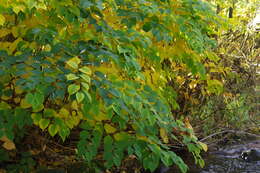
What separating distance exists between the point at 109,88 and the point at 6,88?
70 centimetres

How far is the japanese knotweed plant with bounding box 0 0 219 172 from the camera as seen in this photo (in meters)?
1.63

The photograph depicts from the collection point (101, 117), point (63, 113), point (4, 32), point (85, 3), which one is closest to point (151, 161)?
point (101, 117)

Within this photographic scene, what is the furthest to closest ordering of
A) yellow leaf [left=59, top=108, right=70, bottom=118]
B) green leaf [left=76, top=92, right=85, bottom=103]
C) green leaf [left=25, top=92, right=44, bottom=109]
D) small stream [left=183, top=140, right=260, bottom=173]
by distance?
1. small stream [left=183, top=140, right=260, bottom=173]
2. yellow leaf [left=59, top=108, right=70, bottom=118]
3. green leaf [left=25, top=92, right=44, bottom=109]
4. green leaf [left=76, top=92, right=85, bottom=103]

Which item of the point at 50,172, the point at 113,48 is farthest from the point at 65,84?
the point at 50,172

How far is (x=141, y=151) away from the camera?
1947 mm

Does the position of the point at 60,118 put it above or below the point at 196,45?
below

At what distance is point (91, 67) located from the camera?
1.97 meters

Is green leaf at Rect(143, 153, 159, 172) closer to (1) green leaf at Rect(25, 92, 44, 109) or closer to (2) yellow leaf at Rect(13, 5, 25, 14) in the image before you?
(1) green leaf at Rect(25, 92, 44, 109)

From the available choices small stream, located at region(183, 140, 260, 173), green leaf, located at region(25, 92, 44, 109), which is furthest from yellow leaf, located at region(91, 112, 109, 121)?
small stream, located at region(183, 140, 260, 173)

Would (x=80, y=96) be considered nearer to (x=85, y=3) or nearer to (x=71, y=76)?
(x=71, y=76)

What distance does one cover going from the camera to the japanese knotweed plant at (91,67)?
5.36 ft

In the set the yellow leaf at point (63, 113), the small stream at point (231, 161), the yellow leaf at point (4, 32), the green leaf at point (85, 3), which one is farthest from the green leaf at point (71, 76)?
the small stream at point (231, 161)

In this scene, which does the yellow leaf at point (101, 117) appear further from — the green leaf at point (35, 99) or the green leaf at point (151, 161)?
the green leaf at point (35, 99)

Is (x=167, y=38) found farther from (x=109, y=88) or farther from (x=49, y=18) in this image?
(x=49, y=18)
